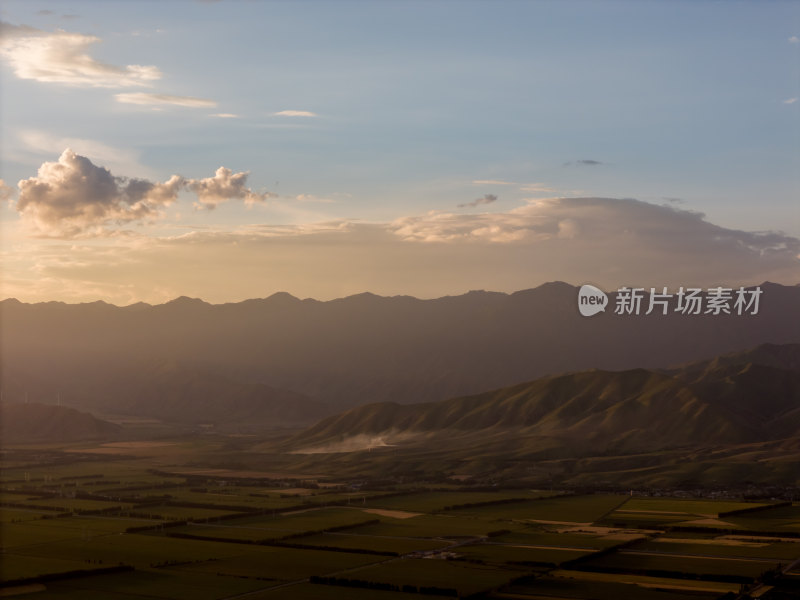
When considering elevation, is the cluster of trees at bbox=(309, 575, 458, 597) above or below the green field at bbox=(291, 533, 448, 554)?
above

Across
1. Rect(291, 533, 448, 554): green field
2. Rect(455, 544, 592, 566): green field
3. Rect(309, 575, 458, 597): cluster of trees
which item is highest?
Rect(309, 575, 458, 597): cluster of trees

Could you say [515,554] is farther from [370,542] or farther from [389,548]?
[370,542]

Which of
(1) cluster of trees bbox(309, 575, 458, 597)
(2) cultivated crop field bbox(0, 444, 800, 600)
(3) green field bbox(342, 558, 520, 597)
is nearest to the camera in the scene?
(1) cluster of trees bbox(309, 575, 458, 597)

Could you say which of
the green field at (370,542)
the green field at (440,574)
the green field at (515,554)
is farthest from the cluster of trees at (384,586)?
the green field at (370,542)

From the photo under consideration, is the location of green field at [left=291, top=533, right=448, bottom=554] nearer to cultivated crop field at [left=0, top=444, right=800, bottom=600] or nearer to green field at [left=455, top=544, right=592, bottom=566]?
cultivated crop field at [left=0, top=444, right=800, bottom=600]

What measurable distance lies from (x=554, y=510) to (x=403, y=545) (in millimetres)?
51941

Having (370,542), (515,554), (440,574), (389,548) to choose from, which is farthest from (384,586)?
(370,542)

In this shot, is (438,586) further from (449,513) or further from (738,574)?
(449,513)

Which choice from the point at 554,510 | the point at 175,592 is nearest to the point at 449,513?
the point at 554,510

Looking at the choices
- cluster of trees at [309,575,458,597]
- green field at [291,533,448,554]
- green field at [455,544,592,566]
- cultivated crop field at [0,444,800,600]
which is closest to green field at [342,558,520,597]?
cultivated crop field at [0,444,800,600]

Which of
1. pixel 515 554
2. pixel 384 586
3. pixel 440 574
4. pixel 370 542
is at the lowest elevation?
pixel 370 542

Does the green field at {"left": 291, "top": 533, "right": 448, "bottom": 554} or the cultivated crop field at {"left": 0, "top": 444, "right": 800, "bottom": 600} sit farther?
the green field at {"left": 291, "top": 533, "right": 448, "bottom": 554}

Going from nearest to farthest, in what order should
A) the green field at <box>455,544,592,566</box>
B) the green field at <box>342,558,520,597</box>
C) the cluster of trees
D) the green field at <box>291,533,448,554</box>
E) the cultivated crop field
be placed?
the cluster of trees < the cultivated crop field < the green field at <box>342,558,520,597</box> < the green field at <box>455,544,592,566</box> < the green field at <box>291,533,448,554</box>

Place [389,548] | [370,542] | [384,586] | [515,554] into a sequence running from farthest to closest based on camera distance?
[370,542] → [389,548] → [515,554] → [384,586]
